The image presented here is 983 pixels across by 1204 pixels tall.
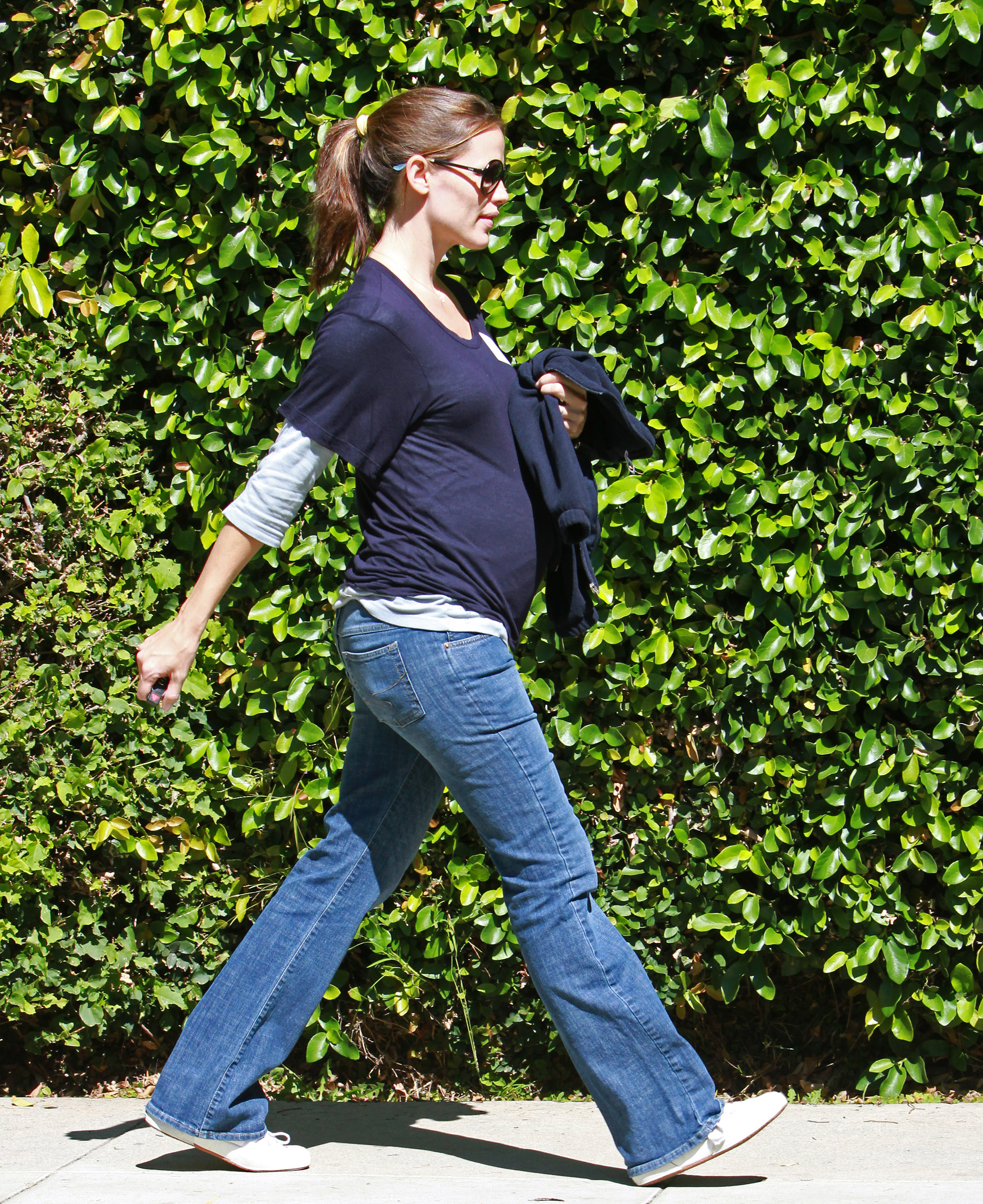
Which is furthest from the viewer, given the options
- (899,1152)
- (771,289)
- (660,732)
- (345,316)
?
(660,732)

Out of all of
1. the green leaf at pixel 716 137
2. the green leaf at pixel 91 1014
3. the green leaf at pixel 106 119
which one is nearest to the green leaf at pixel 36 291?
the green leaf at pixel 106 119

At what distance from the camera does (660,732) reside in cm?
316

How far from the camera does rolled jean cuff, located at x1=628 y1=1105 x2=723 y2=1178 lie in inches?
92.2

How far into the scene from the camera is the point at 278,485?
7.44 ft

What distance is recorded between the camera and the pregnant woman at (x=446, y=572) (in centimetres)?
226

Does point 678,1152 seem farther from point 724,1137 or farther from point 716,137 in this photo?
point 716,137

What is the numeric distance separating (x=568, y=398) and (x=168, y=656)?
3.02 feet

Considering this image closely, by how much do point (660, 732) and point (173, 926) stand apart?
4.47ft

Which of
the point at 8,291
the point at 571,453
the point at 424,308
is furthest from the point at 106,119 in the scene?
the point at 571,453

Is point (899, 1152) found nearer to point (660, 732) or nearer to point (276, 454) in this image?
point (660, 732)

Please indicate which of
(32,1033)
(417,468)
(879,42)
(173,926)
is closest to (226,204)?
(417,468)

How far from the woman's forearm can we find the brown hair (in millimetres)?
595

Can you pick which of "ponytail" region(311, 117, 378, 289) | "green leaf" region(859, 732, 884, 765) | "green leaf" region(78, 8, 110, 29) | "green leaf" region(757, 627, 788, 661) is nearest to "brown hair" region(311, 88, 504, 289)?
"ponytail" region(311, 117, 378, 289)

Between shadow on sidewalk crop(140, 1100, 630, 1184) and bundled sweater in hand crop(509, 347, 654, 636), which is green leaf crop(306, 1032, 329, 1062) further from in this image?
bundled sweater in hand crop(509, 347, 654, 636)
